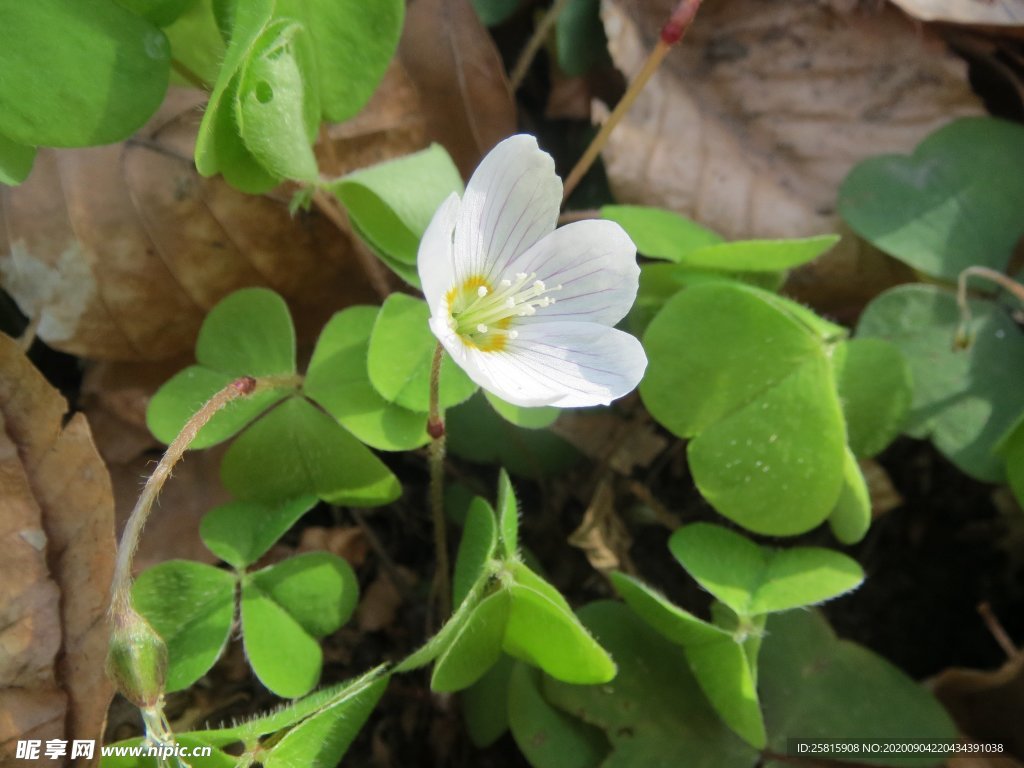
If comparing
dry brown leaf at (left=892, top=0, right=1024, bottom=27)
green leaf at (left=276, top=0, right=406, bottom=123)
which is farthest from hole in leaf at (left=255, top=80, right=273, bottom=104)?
dry brown leaf at (left=892, top=0, right=1024, bottom=27)

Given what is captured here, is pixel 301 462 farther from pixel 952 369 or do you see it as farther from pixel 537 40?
pixel 952 369

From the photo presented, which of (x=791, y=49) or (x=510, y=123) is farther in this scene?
(x=791, y=49)

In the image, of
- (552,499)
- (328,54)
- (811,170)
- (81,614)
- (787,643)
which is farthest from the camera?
(811,170)

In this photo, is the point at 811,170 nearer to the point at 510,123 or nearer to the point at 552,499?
the point at 510,123

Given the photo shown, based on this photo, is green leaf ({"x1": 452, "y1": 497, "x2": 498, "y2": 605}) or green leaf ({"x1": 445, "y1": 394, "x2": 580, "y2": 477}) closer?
green leaf ({"x1": 452, "y1": 497, "x2": 498, "y2": 605})

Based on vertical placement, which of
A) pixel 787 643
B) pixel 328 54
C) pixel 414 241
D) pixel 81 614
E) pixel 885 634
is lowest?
pixel 885 634

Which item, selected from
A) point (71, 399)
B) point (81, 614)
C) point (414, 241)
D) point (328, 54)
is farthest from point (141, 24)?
point (81, 614)

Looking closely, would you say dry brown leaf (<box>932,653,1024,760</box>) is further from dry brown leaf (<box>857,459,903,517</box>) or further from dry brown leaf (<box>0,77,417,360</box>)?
dry brown leaf (<box>0,77,417,360</box>)
